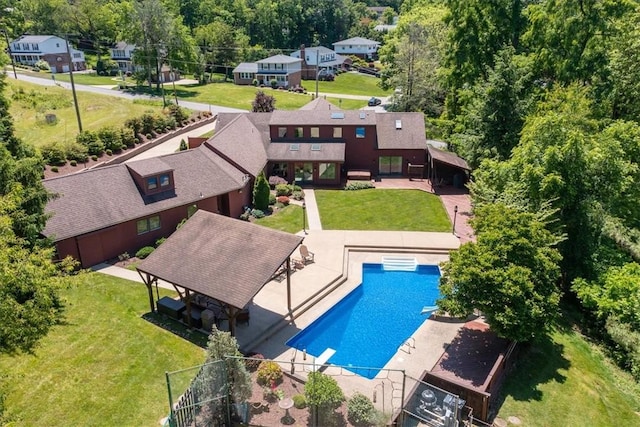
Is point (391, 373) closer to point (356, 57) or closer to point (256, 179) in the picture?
point (256, 179)

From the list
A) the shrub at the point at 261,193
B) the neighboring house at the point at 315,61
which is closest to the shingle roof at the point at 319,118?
the shrub at the point at 261,193

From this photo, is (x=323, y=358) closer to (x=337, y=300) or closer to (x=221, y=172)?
(x=337, y=300)

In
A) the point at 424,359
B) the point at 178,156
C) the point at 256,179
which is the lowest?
the point at 424,359

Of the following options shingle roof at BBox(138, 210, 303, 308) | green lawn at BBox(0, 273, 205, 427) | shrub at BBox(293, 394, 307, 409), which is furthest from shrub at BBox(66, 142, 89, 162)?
shrub at BBox(293, 394, 307, 409)

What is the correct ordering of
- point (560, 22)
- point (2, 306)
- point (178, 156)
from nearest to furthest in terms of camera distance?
1. point (2, 306)
2. point (178, 156)
3. point (560, 22)

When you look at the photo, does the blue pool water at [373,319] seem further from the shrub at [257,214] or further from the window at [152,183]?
the window at [152,183]

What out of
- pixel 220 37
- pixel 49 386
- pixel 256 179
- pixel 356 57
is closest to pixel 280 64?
pixel 220 37

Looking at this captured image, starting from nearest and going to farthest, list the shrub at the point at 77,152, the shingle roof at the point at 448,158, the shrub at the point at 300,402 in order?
the shrub at the point at 300,402
the shrub at the point at 77,152
the shingle roof at the point at 448,158
